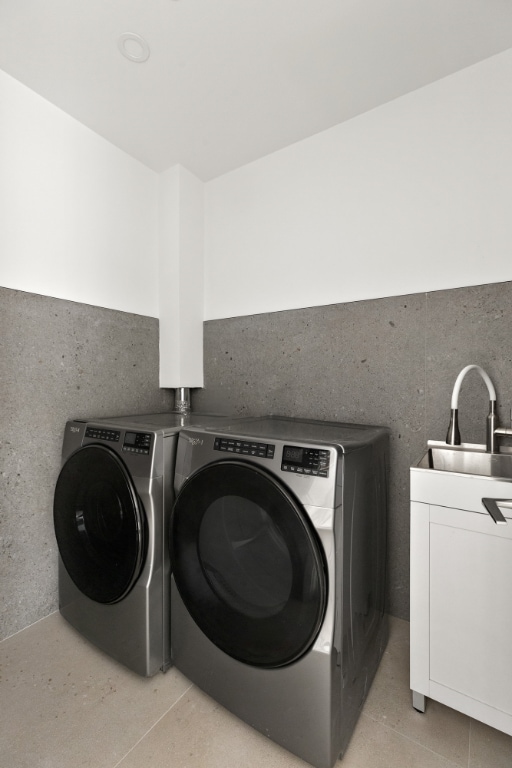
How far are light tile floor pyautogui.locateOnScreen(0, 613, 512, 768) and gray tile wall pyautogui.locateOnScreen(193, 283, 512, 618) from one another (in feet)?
1.74

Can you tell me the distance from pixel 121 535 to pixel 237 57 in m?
1.98

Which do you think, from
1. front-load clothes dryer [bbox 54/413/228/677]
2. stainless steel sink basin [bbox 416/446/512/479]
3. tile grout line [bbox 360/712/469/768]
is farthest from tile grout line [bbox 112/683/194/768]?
stainless steel sink basin [bbox 416/446/512/479]

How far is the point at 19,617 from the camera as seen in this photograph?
5.23ft

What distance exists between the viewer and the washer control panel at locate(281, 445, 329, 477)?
0.99 metres

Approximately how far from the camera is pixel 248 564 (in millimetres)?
1116

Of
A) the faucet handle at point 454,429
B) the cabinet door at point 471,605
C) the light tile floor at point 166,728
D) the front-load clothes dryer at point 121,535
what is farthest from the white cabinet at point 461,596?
the front-load clothes dryer at point 121,535

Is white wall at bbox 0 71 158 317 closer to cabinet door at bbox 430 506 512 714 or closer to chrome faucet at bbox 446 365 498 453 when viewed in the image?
chrome faucet at bbox 446 365 498 453

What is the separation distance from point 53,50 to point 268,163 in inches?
43.2

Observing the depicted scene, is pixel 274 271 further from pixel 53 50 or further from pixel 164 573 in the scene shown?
pixel 164 573

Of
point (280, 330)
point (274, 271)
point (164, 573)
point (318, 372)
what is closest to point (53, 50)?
point (274, 271)

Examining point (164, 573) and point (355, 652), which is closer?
point (355, 652)

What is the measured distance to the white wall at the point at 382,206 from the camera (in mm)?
1465

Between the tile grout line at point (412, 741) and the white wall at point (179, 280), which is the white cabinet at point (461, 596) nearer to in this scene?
the tile grout line at point (412, 741)

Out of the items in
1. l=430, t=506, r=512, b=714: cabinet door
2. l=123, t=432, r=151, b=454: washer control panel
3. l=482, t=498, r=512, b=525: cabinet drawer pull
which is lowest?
l=430, t=506, r=512, b=714: cabinet door
